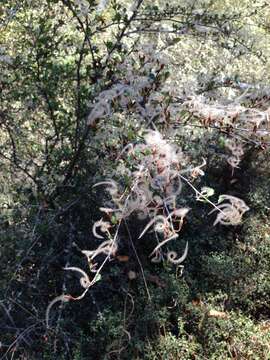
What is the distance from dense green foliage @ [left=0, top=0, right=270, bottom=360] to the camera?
270 cm

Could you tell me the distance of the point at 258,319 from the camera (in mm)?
3240

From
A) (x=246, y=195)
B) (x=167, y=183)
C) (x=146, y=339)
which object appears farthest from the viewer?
(x=246, y=195)

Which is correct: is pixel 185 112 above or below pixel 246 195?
above

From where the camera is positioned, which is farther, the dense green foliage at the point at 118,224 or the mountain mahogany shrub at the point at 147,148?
the dense green foliage at the point at 118,224

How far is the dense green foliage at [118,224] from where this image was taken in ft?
8.86

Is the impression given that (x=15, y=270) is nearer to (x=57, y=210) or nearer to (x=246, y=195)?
(x=57, y=210)

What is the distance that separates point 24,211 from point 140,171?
3.88 ft

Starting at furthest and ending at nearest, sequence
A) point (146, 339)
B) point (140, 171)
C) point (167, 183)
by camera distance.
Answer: point (146, 339) < point (167, 183) < point (140, 171)

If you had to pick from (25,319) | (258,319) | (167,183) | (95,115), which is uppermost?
(95,115)

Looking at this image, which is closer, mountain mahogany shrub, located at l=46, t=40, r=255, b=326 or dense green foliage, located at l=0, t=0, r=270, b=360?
mountain mahogany shrub, located at l=46, t=40, r=255, b=326

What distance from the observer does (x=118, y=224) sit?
258 centimetres

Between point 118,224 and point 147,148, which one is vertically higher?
point 147,148

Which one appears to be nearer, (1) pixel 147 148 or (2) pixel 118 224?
(1) pixel 147 148

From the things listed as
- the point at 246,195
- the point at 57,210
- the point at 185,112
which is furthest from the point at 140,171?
the point at 246,195
